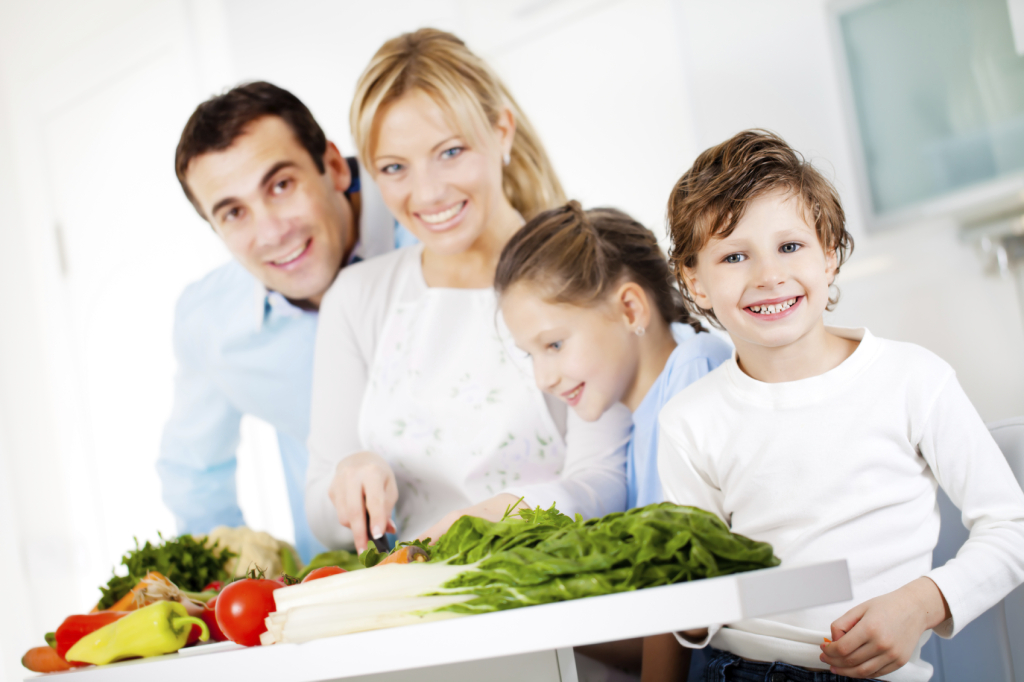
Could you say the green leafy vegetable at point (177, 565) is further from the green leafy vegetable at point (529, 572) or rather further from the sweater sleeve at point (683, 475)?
the sweater sleeve at point (683, 475)

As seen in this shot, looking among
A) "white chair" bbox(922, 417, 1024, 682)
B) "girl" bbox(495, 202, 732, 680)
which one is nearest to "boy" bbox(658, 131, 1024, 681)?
"white chair" bbox(922, 417, 1024, 682)

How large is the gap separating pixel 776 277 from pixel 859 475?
325mm

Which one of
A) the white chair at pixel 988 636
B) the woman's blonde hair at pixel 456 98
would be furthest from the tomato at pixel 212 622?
the white chair at pixel 988 636

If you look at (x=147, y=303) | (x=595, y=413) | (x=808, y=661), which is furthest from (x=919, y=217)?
(x=147, y=303)

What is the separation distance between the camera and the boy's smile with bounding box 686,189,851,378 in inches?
46.3

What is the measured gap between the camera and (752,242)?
3.91 ft

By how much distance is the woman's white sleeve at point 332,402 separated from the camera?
1945mm

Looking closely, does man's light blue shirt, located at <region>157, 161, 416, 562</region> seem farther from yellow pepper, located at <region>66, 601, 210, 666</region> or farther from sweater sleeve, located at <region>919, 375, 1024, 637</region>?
sweater sleeve, located at <region>919, 375, 1024, 637</region>

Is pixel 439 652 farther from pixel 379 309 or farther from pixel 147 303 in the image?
pixel 147 303

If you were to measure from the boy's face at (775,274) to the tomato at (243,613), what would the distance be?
82 cm

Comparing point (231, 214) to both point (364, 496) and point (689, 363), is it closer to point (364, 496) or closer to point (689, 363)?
point (364, 496)

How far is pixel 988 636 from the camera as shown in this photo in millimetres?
1250

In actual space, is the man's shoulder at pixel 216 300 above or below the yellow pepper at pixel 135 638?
above

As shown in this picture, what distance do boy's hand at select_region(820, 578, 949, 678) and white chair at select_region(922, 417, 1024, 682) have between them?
27 cm
